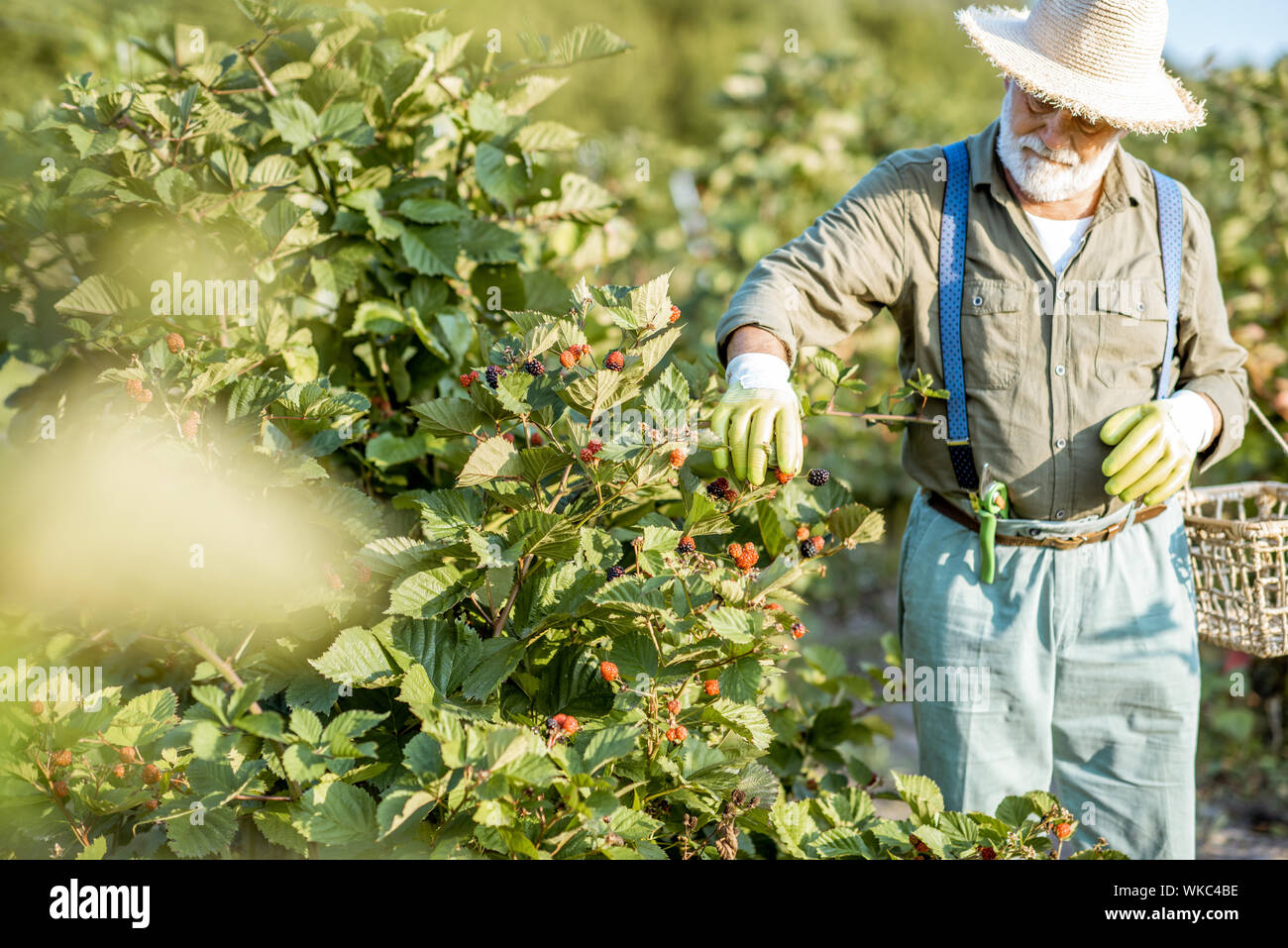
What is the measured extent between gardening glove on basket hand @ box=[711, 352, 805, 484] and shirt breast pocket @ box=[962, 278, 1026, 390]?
19.3 inches

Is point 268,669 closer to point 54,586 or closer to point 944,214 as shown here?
point 54,586

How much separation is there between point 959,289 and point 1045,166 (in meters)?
0.24

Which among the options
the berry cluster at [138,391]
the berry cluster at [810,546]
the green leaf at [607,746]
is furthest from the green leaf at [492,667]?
the berry cluster at [138,391]

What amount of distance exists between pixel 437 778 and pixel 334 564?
418 millimetres

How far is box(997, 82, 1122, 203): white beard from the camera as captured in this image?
1698 mm

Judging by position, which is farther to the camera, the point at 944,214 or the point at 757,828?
the point at 944,214

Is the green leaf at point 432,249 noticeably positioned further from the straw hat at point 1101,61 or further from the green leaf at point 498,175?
the straw hat at point 1101,61

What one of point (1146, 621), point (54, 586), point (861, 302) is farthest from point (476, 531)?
point (1146, 621)

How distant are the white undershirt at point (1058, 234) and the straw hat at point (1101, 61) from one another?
0.19 m

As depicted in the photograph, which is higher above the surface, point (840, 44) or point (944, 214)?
point (840, 44)

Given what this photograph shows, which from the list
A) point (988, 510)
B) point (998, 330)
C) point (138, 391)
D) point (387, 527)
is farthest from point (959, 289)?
point (138, 391)

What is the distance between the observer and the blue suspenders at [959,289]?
175 cm

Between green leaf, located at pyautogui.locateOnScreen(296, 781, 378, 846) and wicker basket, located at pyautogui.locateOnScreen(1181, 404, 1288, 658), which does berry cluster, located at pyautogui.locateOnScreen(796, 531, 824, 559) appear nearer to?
green leaf, located at pyautogui.locateOnScreen(296, 781, 378, 846)

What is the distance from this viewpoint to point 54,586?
1512 mm
